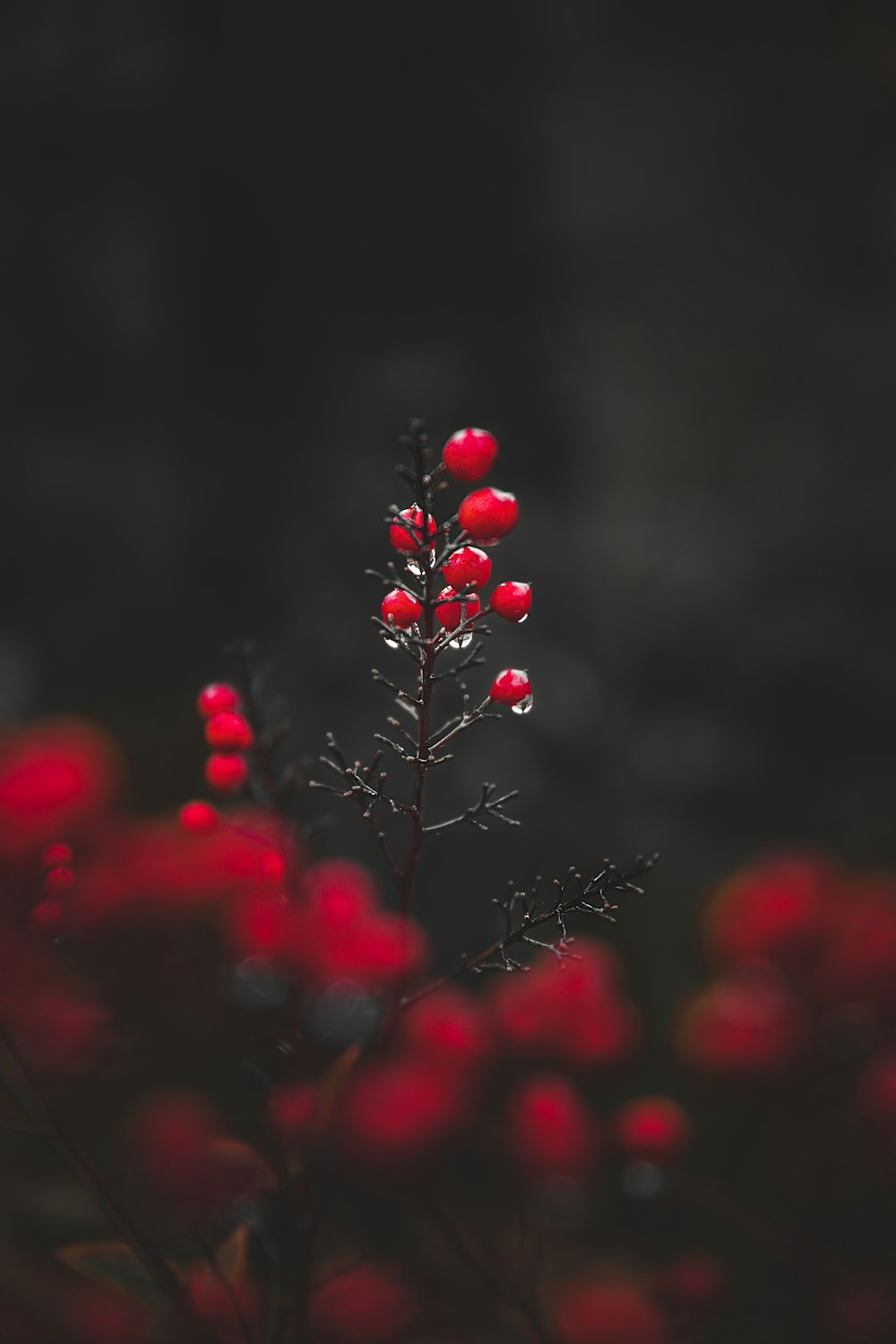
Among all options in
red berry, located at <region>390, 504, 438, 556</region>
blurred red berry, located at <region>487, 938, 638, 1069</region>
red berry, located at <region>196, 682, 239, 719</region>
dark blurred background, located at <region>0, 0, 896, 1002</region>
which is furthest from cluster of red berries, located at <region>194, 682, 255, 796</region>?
dark blurred background, located at <region>0, 0, 896, 1002</region>

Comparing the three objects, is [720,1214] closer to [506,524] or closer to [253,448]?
[506,524]

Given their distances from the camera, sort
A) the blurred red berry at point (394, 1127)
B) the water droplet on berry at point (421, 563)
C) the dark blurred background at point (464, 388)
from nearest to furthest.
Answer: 1. the water droplet on berry at point (421, 563)
2. the blurred red berry at point (394, 1127)
3. the dark blurred background at point (464, 388)

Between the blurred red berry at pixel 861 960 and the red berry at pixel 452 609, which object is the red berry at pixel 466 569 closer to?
the red berry at pixel 452 609

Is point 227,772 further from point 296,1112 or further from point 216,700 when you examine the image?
point 296,1112

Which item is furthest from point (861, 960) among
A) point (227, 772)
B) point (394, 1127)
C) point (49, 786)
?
point (49, 786)

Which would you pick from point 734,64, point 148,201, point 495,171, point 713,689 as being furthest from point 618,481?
point 148,201

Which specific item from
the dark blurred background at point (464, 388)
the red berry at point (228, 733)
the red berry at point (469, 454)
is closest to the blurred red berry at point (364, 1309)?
the red berry at point (228, 733)

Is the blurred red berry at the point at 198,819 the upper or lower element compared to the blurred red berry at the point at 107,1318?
upper
